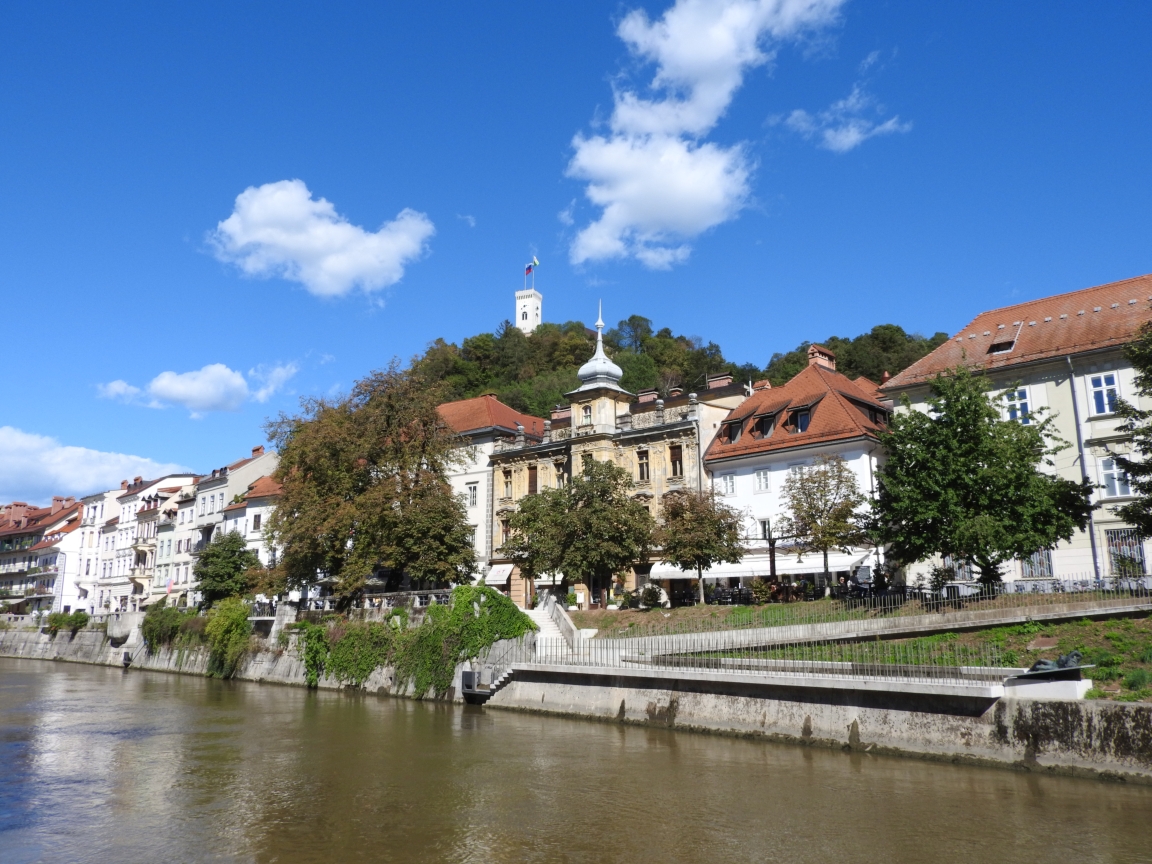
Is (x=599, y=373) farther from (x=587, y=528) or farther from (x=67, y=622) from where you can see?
(x=67, y=622)

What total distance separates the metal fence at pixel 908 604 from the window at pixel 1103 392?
22.2 feet

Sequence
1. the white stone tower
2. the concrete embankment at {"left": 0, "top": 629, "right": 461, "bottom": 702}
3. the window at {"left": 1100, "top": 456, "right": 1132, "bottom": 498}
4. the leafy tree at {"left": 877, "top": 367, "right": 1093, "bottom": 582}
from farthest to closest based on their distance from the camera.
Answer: the white stone tower < the concrete embankment at {"left": 0, "top": 629, "right": 461, "bottom": 702} < the window at {"left": 1100, "top": 456, "right": 1132, "bottom": 498} < the leafy tree at {"left": 877, "top": 367, "right": 1093, "bottom": 582}

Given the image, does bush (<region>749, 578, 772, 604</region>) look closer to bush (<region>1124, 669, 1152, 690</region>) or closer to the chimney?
the chimney

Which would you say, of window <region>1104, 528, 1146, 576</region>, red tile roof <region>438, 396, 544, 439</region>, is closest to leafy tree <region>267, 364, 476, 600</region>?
red tile roof <region>438, 396, 544, 439</region>

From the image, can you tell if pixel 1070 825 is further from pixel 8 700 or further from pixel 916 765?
pixel 8 700

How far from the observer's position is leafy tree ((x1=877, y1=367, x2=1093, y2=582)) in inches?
1116

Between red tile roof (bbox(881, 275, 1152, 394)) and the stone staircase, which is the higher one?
red tile roof (bbox(881, 275, 1152, 394))

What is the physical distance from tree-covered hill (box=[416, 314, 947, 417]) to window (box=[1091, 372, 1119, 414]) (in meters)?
38.5

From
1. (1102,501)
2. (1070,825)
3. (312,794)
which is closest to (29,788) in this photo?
(312,794)

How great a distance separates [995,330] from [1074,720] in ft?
90.1

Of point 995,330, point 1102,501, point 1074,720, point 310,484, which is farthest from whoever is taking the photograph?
point 310,484

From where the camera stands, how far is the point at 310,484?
4466cm

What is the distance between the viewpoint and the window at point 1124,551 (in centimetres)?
3212

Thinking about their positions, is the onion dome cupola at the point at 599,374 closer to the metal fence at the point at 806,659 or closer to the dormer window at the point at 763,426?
the dormer window at the point at 763,426
